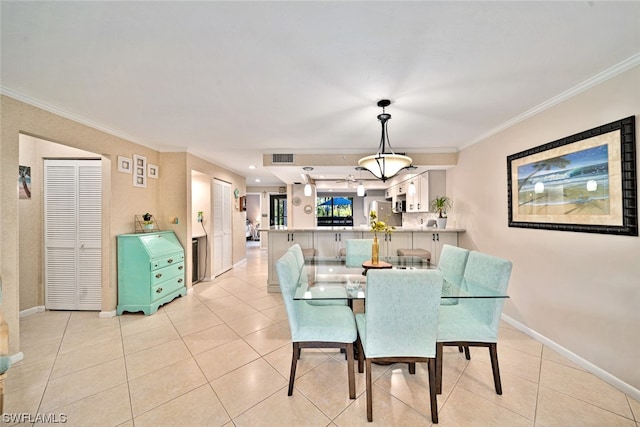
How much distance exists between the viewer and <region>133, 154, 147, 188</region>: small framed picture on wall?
3432 mm

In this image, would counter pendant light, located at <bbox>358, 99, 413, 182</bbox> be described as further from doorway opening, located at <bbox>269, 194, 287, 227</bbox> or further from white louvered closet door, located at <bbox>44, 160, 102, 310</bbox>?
doorway opening, located at <bbox>269, 194, 287, 227</bbox>

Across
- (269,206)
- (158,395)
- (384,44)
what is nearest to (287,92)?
(384,44)

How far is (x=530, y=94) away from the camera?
7.12 feet

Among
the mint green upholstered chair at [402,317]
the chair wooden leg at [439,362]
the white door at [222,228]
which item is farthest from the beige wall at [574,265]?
the white door at [222,228]

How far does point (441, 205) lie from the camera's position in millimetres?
4023

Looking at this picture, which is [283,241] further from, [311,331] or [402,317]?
[402,317]

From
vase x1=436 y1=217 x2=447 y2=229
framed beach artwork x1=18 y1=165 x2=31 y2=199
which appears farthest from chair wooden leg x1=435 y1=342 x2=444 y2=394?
framed beach artwork x1=18 y1=165 x2=31 y2=199

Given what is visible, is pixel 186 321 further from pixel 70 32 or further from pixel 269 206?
pixel 269 206

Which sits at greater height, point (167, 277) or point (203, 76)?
point (203, 76)

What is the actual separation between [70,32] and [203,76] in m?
0.72

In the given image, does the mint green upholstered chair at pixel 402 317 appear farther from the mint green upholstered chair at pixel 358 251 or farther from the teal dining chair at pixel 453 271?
the mint green upholstered chair at pixel 358 251

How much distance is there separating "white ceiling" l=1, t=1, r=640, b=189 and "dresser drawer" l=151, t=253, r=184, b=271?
5.88 ft

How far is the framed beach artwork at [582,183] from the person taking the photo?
173 centimetres

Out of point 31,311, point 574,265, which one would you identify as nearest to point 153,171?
point 31,311
